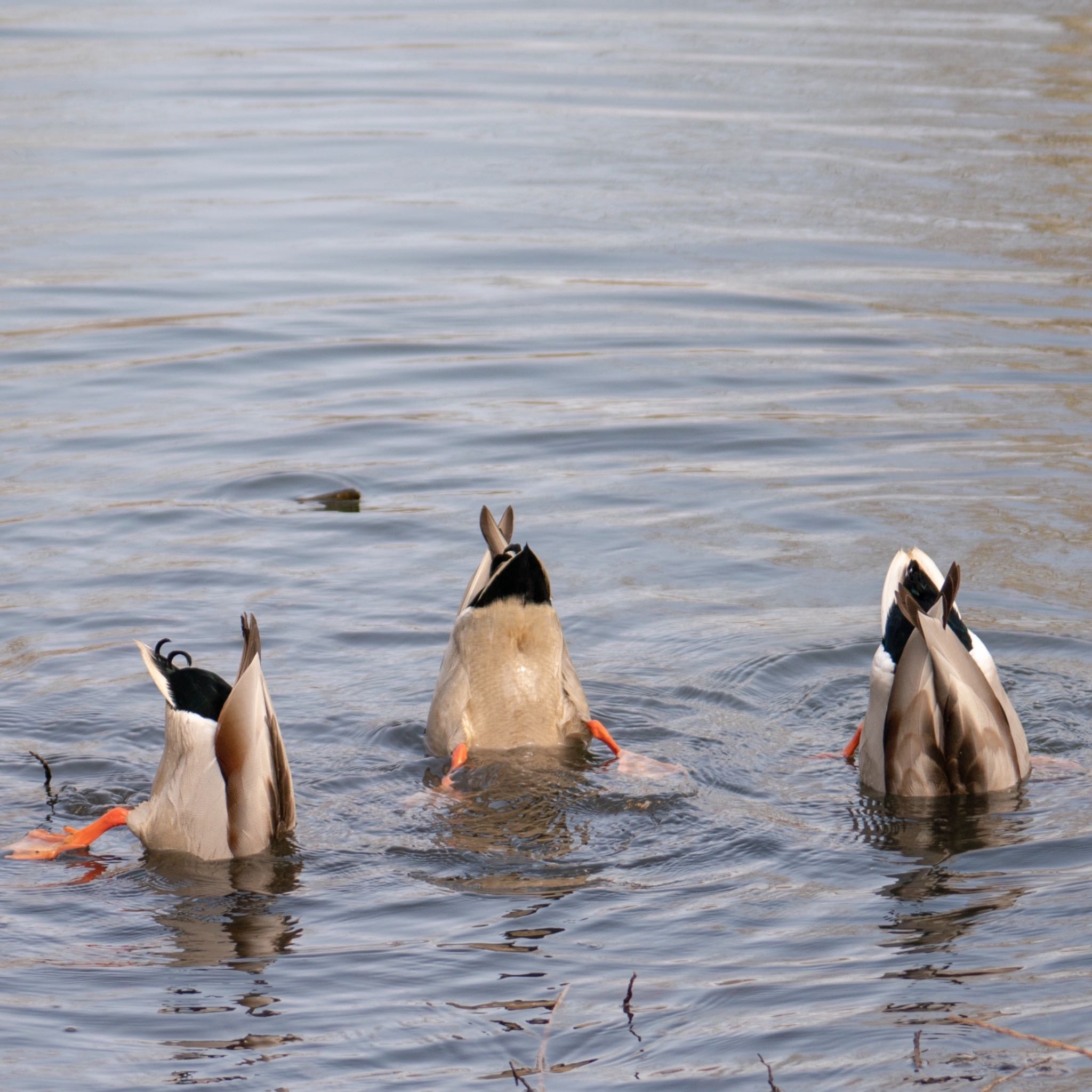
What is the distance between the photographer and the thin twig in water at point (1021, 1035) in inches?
130

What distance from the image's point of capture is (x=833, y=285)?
11703 mm

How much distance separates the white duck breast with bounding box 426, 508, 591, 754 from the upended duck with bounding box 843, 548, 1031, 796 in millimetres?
1046

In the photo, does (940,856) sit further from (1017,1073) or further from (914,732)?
(1017,1073)

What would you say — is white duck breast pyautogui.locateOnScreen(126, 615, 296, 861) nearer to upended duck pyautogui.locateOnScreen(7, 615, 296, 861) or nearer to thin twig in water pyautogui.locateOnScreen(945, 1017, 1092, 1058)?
upended duck pyautogui.locateOnScreen(7, 615, 296, 861)

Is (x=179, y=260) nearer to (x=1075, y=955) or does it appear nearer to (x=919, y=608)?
(x=919, y=608)

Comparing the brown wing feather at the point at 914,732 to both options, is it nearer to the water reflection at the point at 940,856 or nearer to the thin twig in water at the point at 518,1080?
the water reflection at the point at 940,856

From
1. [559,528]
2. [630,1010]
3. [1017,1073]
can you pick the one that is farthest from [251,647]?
[559,528]

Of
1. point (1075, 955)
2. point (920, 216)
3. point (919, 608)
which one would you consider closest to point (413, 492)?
point (919, 608)

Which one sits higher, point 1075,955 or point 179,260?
point 179,260

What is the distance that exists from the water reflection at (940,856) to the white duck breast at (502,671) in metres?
1.09

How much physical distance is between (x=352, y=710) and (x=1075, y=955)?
2.74 m

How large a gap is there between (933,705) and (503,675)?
1413 mm

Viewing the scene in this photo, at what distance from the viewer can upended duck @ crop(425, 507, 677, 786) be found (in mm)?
5664

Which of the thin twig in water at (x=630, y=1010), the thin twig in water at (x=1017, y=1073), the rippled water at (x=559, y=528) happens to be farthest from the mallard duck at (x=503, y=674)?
the thin twig in water at (x=1017, y=1073)
